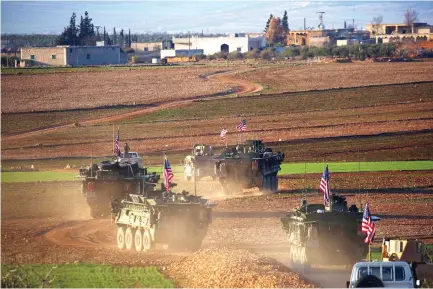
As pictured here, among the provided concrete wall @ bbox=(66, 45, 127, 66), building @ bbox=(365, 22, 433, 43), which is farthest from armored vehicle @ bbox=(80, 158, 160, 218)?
building @ bbox=(365, 22, 433, 43)

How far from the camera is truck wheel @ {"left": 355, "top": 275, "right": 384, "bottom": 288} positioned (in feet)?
81.4

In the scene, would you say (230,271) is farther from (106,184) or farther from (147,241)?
(106,184)

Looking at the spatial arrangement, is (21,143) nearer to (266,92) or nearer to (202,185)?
(202,185)

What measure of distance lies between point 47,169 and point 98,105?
3325cm

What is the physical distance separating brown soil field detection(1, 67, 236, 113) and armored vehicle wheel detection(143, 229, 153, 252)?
55740mm

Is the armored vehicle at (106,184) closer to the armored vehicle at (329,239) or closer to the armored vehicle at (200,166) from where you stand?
the armored vehicle at (329,239)

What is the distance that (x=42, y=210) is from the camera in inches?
1791

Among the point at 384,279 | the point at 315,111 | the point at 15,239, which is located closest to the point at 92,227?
the point at 15,239

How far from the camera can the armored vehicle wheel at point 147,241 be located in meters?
35.2

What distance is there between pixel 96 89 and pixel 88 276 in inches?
2962

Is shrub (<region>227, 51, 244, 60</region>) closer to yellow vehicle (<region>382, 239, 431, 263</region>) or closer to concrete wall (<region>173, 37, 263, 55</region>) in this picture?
concrete wall (<region>173, 37, 263, 55</region>)

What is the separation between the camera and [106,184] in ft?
140

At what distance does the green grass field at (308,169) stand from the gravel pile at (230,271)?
78.5 ft

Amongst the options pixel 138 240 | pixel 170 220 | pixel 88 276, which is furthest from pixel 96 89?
pixel 88 276
